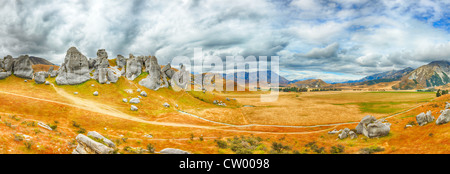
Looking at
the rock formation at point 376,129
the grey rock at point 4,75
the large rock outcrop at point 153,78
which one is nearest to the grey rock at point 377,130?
the rock formation at point 376,129

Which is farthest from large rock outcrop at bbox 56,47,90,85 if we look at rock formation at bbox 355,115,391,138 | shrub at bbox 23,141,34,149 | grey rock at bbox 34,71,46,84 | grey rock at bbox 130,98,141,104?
rock formation at bbox 355,115,391,138

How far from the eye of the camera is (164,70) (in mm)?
108812

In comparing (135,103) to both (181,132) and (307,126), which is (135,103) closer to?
(181,132)

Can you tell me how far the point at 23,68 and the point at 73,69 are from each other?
14.3 m

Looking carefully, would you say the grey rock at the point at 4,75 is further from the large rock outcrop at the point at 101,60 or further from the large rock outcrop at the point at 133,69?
the large rock outcrop at the point at 133,69

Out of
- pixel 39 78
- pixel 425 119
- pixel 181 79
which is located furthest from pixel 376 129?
pixel 181 79

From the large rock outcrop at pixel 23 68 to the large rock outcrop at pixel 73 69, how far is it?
8371 mm

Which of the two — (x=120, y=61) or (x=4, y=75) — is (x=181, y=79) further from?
(x=4, y=75)

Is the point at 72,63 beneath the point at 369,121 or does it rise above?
above

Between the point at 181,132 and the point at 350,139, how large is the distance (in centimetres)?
3476

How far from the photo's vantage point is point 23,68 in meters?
66.4

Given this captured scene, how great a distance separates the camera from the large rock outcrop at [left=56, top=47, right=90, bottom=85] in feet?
225
